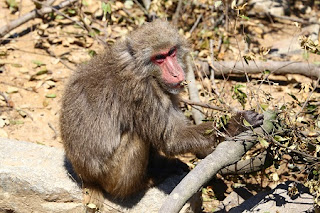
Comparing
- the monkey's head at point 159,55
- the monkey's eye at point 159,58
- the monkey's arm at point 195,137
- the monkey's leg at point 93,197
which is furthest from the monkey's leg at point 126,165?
the monkey's eye at point 159,58

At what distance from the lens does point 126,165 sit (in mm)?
5820

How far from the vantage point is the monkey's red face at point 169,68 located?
5.61m

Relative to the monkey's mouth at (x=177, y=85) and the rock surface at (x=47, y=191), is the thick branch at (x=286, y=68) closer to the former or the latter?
the monkey's mouth at (x=177, y=85)

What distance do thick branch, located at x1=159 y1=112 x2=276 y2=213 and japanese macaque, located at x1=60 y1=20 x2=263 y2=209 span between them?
0.93 feet

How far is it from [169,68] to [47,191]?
80.1 inches

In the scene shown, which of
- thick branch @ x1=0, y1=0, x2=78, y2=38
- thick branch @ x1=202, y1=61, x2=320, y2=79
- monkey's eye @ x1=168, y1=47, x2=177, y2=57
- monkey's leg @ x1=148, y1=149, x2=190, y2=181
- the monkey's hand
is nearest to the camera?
the monkey's hand

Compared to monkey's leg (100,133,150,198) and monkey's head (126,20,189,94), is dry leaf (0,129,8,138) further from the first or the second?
monkey's head (126,20,189,94)

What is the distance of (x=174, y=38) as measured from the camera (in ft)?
18.9

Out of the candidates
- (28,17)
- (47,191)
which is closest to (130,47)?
(47,191)

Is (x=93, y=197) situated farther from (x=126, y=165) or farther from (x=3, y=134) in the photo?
(x=3, y=134)

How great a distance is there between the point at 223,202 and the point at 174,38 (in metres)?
2.33

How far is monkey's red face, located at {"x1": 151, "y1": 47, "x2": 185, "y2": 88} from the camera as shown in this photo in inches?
221

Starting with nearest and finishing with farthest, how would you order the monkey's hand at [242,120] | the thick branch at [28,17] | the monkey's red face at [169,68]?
the monkey's hand at [242,120], the monkey's red face at [169,68], the thick branch at [28,17]

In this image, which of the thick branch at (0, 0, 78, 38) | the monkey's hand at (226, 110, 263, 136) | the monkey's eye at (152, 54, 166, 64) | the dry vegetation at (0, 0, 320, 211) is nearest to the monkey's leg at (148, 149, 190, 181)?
the dry vegetation at (0, 0, 320, 211)
